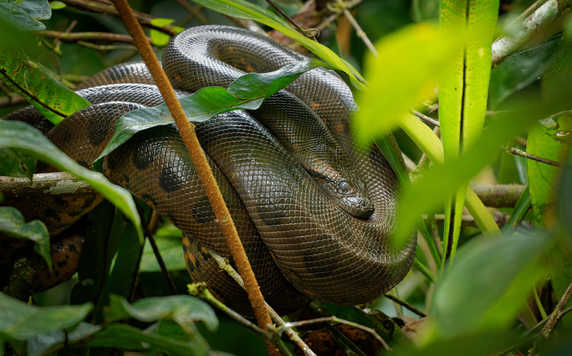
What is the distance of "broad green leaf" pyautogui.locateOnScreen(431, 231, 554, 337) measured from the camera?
0.51 m

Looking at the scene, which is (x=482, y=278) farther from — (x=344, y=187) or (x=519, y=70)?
(x=519, y=70)

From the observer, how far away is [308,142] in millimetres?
2000

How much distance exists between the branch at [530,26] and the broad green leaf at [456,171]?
1.60 m

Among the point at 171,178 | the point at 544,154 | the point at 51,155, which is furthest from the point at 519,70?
the point at 51,155

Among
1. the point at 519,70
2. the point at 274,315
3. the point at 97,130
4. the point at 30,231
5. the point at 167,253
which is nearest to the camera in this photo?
the point at 30,231

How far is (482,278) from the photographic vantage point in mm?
535

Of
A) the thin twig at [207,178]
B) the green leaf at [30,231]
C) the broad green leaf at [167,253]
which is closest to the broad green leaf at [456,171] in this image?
the thin twig at [207,178]

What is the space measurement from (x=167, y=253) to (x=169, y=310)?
1664mm

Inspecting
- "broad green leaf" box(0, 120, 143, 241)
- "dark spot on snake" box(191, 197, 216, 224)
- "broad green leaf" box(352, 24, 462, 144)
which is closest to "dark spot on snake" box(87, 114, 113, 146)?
"dark spot on snake" box(191, 197, 216, 224)

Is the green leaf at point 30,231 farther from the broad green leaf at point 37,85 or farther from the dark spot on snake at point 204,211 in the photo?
the broad green leaf at point 37,85

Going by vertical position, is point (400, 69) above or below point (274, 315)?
above

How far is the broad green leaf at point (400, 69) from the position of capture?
498 mm

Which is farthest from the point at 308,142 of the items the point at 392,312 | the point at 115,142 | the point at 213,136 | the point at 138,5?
the point at 138,5

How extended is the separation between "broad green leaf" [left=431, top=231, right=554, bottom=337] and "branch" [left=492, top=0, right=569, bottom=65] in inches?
65.4
